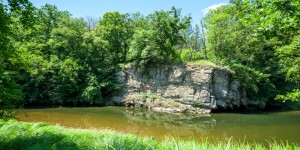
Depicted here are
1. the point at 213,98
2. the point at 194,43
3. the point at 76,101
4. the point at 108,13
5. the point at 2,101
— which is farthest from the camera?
the point at 194,43

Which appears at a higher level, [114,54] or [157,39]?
[157,39]

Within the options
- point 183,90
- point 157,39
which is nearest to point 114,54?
point 157,39

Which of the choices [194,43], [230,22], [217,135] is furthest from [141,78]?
[194,43]

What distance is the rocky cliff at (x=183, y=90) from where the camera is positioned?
→ 2786 cm

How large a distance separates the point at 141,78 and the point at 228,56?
40.7 feet

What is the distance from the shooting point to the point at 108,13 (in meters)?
35.5

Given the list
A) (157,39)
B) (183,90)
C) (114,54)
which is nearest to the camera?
(183,90)

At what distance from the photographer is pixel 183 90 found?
28.9 metres

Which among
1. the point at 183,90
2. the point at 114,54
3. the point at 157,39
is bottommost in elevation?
the point at 183,90

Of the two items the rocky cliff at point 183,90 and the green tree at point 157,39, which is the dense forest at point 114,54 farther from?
the rocky cliff at point 183,90

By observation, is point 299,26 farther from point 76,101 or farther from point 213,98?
point 76,101

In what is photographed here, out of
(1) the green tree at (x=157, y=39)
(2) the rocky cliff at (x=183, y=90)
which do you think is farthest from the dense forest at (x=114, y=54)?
(2) the rocky cliff at (x=183, y=90)

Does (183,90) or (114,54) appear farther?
(114,54)

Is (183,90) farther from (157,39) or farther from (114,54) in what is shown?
(114,54)
